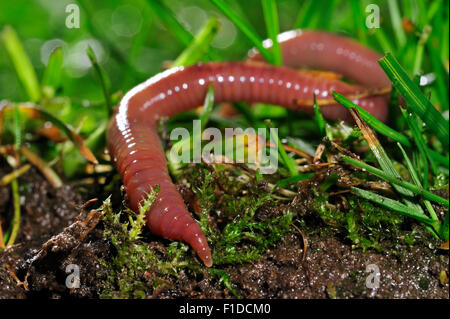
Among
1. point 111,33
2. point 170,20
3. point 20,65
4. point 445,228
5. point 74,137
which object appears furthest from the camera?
point 111,33

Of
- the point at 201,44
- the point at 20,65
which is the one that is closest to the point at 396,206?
the point at 201,44

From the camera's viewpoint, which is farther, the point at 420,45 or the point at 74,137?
the point at 420,45

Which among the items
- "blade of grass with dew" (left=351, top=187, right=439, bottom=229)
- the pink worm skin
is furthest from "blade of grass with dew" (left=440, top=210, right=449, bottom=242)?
the pink worm skin

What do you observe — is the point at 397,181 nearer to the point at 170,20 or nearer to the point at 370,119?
the point at 370,119

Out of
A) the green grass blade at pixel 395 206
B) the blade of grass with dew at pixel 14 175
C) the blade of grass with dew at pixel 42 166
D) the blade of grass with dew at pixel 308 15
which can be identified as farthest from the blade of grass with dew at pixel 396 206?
the blade of grass with dew at pixel 14 175

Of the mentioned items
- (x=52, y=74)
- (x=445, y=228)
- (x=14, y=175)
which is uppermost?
(x=52, y=74)

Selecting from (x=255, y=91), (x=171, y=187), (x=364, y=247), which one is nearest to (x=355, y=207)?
(x=364, y=247)

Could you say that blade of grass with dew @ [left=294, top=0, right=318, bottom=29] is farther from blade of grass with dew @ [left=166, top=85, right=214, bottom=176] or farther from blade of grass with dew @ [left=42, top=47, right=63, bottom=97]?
blade of grass with dew @ [left=42, top=47, right=63, bottom=97]
